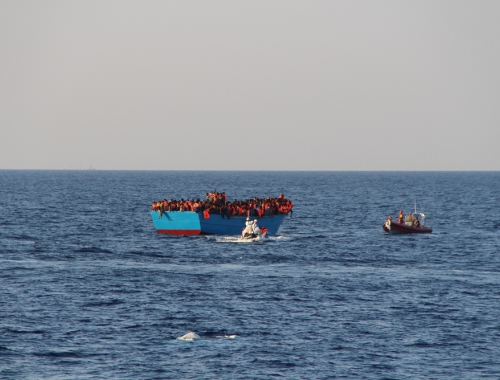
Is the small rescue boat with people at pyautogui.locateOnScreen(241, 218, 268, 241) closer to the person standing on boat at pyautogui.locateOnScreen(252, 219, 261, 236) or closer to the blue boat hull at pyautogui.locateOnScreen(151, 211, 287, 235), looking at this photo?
the person standing on boat at pyautogui.locateOnScreen(252, 219, 261, 236)

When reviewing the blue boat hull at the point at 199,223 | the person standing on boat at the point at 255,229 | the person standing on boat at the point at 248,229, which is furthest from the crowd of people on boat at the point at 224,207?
the person standing on boat at the point at 255,229

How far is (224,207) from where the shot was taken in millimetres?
63625

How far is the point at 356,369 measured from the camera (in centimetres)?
2731

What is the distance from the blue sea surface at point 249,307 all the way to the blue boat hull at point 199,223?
84 centimetres

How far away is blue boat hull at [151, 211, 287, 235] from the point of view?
63812 mm

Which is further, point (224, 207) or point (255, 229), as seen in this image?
point (224, 207)

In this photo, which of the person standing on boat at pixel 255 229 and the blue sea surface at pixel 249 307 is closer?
the blue sea surface at pixel 249 307

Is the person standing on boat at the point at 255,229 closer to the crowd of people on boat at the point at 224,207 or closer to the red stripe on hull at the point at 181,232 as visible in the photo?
the crowd of people on boat at the point at 224,207

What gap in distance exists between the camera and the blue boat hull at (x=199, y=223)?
2512 inches

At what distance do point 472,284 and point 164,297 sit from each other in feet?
56.9

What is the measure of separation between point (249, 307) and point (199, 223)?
90.8 feet

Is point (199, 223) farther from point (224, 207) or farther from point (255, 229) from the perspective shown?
point (255, 229)

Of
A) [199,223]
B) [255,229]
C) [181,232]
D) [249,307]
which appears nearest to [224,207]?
[199,223]

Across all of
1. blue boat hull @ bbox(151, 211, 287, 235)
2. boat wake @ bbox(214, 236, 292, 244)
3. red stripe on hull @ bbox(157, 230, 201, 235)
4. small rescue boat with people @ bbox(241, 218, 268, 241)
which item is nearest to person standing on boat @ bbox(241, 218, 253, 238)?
small rescue boat with people @ bbox(241, 218, 268, 241)
